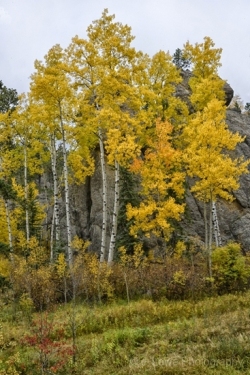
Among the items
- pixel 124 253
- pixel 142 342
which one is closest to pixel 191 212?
pixel 124 253

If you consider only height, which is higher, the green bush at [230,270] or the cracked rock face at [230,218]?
the cracked rock face at [230,218]

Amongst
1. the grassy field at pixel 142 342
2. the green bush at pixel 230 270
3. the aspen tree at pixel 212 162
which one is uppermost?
the aspen tree at pixel 212 162

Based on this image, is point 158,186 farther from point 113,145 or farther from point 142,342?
point 142,342

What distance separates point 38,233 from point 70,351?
1686 centimetres

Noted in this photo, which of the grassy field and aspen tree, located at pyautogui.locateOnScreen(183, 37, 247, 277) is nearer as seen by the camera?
the grassy field

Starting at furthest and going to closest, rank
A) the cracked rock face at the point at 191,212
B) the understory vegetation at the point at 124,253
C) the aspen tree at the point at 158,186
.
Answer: the cracked rock face at the point at 191,212 < the aspen tree at the point at 158,186 < the understory vegetation at the point at 124,253

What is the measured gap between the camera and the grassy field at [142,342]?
812 cm

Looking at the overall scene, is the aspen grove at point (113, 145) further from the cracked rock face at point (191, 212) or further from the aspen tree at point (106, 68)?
the cracked rock face at point (191, 212)

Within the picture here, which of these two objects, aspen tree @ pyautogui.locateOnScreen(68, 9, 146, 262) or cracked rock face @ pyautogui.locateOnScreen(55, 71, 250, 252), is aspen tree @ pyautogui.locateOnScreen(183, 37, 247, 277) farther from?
cracked rock face @ pyautogui.locateOnScreen(55, 71, 250, 252)

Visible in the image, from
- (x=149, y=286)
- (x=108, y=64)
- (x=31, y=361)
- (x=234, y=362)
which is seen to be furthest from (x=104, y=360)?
(x=108, y=64)

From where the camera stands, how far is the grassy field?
812cm

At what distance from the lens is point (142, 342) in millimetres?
10242

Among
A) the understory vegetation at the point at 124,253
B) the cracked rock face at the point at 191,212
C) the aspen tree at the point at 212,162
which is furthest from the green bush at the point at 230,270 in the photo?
the cracked rock face at the point at 191,212

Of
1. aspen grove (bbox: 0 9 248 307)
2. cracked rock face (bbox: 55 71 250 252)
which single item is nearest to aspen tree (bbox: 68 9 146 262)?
aspen grove (bbox: 0 9 248 307)
